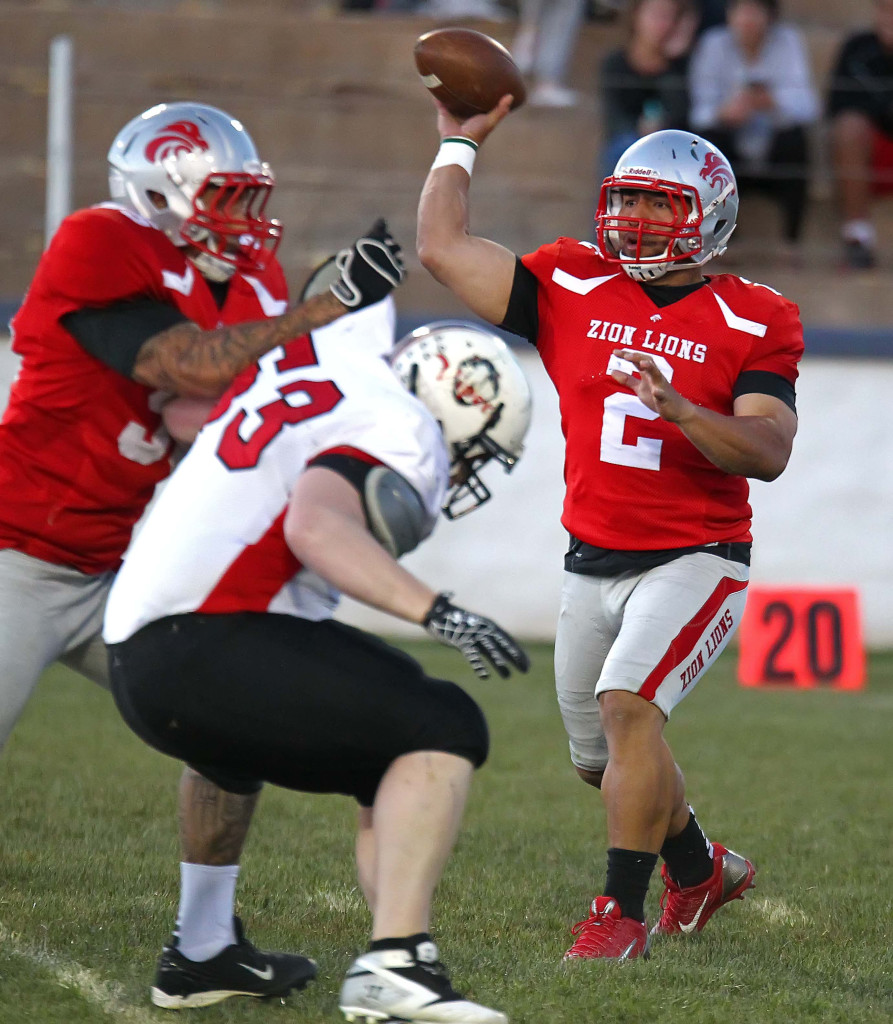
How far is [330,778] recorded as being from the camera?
2801 mm

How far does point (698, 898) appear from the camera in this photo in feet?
12.7

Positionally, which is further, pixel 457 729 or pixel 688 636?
pixel 688 636

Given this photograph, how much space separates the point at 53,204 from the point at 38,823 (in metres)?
4.90

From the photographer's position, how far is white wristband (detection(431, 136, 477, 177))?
13.0 feet

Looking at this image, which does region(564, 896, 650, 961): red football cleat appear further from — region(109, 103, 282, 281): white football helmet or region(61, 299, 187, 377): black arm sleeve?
region(109, 103, 282, 281): white football helmet

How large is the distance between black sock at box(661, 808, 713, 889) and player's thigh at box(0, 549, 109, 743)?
150cm

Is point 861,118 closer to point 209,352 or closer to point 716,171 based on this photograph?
point 716,171

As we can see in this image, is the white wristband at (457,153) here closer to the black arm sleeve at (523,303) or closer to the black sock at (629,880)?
the black arm sleeve at (523,303)

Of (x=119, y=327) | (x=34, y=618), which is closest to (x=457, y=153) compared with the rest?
(x=119, y=327)

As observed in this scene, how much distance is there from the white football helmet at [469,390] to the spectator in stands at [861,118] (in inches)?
294

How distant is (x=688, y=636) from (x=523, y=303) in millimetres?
938

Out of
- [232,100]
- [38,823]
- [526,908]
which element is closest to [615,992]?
[526,908]

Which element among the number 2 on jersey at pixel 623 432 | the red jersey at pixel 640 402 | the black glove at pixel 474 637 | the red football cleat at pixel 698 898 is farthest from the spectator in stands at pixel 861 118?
the black glove at pixel 474 637

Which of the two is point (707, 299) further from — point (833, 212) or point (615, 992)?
point (833, 212)
